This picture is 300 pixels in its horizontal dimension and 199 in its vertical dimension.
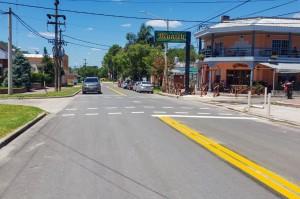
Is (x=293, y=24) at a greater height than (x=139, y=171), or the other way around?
(x=293, y=24)

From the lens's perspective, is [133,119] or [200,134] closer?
[200,134]

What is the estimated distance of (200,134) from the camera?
12.1 meters

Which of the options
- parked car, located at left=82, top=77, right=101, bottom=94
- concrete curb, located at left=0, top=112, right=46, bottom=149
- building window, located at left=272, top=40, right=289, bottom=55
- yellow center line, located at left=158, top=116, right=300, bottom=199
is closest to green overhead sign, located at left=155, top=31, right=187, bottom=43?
parked car, located at left=82, top=77, right=101, bottom=94

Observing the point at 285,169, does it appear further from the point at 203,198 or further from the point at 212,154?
the point at 203,198

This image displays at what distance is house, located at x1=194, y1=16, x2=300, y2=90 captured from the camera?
129 ft

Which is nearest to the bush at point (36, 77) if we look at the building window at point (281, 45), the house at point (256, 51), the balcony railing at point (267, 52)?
the house at point (256, 51)

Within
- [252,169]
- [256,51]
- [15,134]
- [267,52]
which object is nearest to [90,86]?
[256,51]

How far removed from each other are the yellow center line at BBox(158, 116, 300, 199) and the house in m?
28.4

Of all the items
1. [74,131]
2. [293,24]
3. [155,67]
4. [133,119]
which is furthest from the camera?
[155,67]

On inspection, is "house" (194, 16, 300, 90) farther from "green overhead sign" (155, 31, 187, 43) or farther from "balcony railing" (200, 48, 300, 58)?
"green overhead sign" (155, 31, 187, 43)

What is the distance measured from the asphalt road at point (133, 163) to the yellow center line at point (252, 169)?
0.64ft

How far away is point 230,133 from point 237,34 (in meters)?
31.4

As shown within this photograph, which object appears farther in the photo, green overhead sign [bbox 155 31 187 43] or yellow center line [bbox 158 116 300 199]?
green overhead sign [bbox 155 31 187 43]

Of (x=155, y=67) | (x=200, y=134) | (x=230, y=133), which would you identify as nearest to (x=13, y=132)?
(x=200, y=134)
